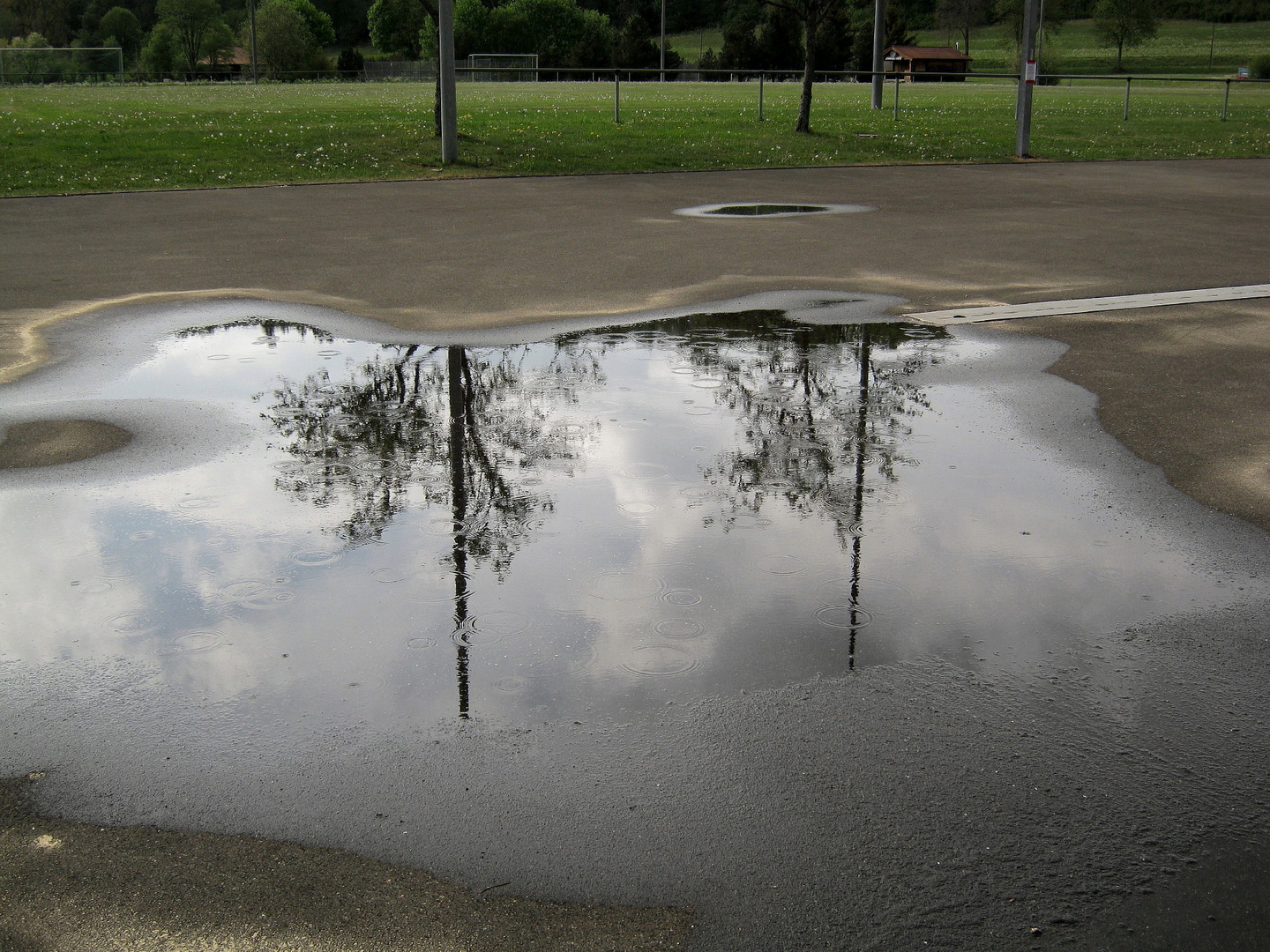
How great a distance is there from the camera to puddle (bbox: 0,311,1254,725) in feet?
14.0

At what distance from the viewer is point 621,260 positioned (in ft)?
40.3

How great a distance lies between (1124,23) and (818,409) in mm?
106974

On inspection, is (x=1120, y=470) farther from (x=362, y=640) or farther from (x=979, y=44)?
(x=979, y=44)

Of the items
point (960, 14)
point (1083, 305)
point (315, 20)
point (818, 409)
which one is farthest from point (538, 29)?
point (818, 409)

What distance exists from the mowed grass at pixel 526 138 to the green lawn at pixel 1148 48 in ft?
225

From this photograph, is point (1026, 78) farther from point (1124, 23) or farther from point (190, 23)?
point (190, 23)

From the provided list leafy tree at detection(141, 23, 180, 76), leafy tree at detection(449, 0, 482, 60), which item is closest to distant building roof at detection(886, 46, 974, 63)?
leafy tree at detection(449, 0, 482, 60)

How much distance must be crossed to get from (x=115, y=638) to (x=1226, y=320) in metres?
8.61

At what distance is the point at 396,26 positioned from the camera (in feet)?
432

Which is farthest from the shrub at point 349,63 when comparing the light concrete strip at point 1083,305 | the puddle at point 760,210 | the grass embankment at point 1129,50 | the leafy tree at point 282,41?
the light concrete strip at point 1083,305

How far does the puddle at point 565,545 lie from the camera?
4.25 m

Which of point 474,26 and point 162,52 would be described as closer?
point 162,52

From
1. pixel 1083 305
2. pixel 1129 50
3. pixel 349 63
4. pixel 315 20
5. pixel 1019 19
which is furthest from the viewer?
pixel 315 20

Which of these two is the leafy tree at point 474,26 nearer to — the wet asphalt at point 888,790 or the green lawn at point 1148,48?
the green lawn at point 1148,48
